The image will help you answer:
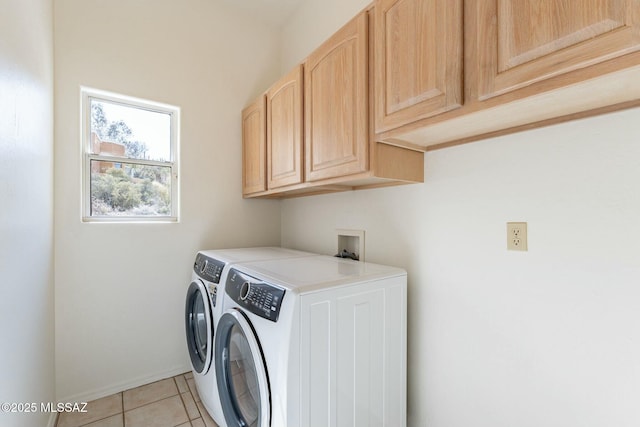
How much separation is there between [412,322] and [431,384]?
12.0 inches

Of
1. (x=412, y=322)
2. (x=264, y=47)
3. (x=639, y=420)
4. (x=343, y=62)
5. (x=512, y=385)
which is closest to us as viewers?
(x=639, y=420)

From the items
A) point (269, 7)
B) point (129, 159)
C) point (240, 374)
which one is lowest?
point (240, 374)

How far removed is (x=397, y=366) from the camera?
1.43 metres

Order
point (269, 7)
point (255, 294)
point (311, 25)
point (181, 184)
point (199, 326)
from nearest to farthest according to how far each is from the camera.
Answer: point (255, 294) → point (199, 326) → point (181, 184) → point (311, 25) → point (269, 7)

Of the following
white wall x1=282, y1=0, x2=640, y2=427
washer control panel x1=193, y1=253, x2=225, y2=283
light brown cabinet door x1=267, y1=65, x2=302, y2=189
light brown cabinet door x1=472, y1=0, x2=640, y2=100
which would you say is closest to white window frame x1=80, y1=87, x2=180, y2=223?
washer control panel x1=193, y1=253, x2=225, y2=283

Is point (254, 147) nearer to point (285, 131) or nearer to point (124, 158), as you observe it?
point (285, 131)

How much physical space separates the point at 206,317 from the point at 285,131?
124cm

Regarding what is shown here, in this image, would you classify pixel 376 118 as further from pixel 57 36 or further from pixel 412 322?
pixel 57 36

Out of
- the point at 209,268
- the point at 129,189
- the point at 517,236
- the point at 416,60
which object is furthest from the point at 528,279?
the point at 129,189

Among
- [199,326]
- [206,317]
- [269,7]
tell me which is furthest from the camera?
[269,7]

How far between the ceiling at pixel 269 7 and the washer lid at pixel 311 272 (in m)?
2.17

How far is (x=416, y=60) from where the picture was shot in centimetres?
107

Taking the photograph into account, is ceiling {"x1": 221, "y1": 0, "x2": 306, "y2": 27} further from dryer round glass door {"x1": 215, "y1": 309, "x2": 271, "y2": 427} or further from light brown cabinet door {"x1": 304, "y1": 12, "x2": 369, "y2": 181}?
dryer round glass door {"x1": 215, "y1": 309, "x2": 271, "y2": 427}

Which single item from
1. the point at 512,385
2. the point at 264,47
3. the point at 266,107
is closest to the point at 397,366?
the point at 512,385
